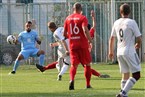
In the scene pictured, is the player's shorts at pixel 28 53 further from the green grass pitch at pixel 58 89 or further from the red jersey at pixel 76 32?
the red jersey at pixel 76 32

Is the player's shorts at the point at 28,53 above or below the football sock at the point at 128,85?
below

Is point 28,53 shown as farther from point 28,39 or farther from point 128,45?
point 128,45

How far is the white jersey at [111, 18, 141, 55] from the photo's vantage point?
12.8 metres

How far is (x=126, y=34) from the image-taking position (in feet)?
42.3

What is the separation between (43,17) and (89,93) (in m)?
20.4

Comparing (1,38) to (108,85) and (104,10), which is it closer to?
(104,10)

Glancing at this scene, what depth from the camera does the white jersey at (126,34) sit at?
12820mm

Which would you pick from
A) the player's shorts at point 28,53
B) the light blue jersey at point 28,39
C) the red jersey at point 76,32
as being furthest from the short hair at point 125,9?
the light blue jersey at point 28,39

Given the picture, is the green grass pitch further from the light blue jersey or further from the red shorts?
the light blue jersey

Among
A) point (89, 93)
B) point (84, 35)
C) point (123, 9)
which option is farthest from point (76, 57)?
point (123, 9)

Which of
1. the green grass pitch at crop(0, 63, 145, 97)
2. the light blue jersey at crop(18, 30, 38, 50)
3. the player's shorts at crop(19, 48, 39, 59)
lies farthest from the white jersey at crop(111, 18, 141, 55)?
the light blue jersey at crop(18, 30, 38, 50)

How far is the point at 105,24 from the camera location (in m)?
34.1

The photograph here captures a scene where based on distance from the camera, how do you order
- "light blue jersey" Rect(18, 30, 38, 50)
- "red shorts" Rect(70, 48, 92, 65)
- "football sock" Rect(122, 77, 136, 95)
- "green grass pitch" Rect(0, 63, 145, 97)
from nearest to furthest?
"football sock" Rect(122, 77, 136, 95), "green grass pitch" Rect(0, 63, 145, 97), "red shorts" Rect(70, 48, 92, 65), "light blue jersey" Rect(18, 30, 38, 50)

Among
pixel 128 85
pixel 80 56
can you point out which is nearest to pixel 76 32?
pixel 80 56
